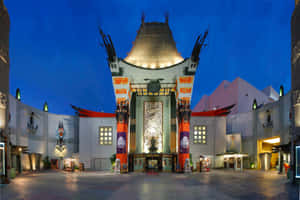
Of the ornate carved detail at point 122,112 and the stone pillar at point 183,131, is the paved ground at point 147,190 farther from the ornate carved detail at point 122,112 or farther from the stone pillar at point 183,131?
the ornate carved detail at point 122,112

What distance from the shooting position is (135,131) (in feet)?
87.1

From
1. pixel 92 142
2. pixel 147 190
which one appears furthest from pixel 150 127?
pixel 147 190

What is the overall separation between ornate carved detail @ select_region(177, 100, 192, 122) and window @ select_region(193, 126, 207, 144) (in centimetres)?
641

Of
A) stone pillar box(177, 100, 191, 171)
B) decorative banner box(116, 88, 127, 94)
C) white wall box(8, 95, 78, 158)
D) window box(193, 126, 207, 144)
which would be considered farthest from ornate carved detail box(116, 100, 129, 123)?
window box(193, 126, 207, 144)

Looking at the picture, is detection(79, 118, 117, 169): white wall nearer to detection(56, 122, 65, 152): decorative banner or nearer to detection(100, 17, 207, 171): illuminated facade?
detection(56, 122, 65, 152): decorative banner

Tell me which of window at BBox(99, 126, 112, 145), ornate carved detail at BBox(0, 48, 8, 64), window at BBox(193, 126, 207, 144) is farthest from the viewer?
window at BBox(193, 126, 207, 144)

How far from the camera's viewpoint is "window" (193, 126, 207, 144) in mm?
29828

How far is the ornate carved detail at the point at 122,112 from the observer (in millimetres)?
23844

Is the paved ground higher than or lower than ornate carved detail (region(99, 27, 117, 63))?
lower

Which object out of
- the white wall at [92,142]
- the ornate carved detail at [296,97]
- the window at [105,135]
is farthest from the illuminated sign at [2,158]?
the window at [105,135]

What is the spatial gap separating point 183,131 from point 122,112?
17.4 feet

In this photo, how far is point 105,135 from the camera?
29359 mm

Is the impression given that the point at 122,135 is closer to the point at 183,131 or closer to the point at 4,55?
the point at 183,131

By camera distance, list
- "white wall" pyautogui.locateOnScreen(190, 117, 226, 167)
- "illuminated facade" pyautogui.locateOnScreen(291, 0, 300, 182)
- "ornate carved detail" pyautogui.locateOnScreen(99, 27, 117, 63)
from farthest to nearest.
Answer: "white wall" pyautogui.locateOnScreen(190, 117, 226, 167)
"ornate carved detail" pyautogui.locateOnScreen(99, 27, 117, 63)
"illuminated facade" pyautogui.locateOnScreen(291, 0, 300, 182)
